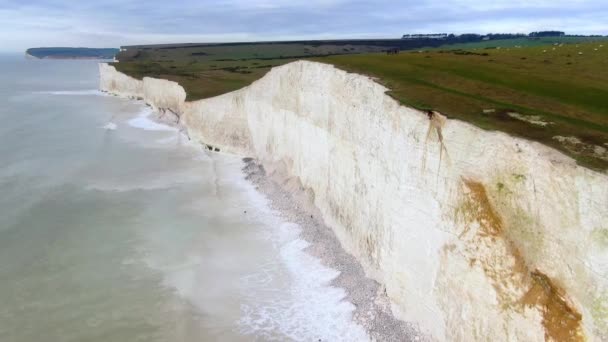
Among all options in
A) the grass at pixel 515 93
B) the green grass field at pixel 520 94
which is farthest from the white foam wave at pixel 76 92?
the grass at pixel 515 93

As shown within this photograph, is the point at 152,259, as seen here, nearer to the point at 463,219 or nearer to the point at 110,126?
the point at 463,219

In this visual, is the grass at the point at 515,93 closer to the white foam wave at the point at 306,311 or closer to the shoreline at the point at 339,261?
the shoreline at the point at 339,261

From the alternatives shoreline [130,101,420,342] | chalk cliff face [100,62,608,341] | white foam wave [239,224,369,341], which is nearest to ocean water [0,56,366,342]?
white foam wave [239,224,369,341]

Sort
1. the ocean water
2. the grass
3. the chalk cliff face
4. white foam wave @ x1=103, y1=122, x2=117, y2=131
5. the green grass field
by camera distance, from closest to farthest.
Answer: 1. the chalk cliff face
2. the green grass field
3. the grass
4. the ocean water
5. white foam wave @ x1=103, y1=122, x2=117, y2=131

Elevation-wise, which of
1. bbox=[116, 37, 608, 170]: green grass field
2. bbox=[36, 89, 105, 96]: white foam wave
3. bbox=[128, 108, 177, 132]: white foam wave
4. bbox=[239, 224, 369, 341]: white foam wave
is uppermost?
bbox=[116, 37, 608, 170]: green grass field

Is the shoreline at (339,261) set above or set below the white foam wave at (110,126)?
below

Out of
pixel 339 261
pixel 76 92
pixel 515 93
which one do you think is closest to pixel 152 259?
pixel 339 261

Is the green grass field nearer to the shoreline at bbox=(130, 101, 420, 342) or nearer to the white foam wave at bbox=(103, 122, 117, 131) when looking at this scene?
the shoreline at bbox=(130, 101, 420, 342)
